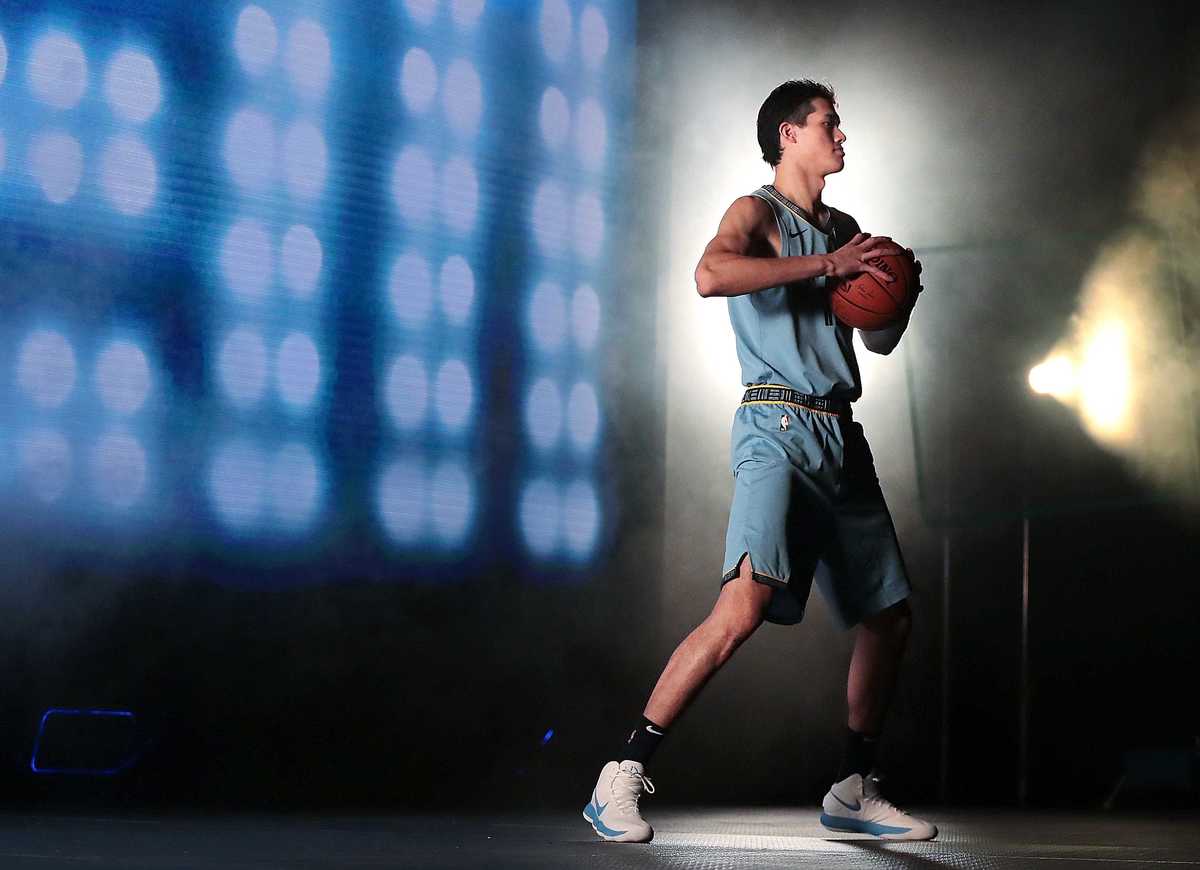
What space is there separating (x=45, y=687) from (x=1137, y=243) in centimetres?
327

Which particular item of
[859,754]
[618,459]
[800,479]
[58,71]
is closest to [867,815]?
[859,754]

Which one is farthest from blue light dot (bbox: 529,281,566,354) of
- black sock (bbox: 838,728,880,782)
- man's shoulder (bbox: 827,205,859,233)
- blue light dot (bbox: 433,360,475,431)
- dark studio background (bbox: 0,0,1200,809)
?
black sock (bbox: 838,728,880,782)

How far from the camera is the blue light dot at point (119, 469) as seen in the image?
9.41 ft

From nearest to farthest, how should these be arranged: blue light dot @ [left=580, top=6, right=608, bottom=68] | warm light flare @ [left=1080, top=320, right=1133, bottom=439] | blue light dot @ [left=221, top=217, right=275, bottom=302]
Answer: blue light dot @ [left=221, top=217, right=275, bottom=302] < blue light dot @ [left=580, top=6, right=608, bottom=68] < warm light flare @ [left=1080, top=320, right=1133, bottom=439]

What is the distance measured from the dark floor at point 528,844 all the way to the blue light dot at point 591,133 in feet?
6.10

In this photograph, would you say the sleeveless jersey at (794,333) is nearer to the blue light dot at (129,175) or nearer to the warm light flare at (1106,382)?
the blue light dot at (129,175)

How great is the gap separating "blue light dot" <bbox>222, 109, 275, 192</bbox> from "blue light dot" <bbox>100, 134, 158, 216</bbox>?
0.62ft

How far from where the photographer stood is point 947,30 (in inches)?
157

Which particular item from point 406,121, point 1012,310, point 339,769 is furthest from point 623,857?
point 1012,310

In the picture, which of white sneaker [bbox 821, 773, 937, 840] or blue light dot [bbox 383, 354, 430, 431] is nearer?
white sneaker [bbox 821, 773, 937, 840]

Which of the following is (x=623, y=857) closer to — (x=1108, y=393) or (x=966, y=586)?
(x=966, y=586)

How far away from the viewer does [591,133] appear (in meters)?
3.71

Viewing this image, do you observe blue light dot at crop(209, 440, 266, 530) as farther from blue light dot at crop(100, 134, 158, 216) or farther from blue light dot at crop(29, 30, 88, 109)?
blue light dot at crop(29, 30, 88, 109)

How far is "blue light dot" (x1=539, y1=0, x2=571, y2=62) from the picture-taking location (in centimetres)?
367
